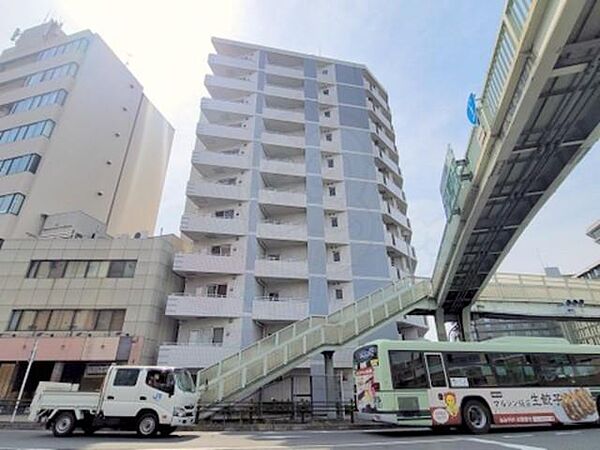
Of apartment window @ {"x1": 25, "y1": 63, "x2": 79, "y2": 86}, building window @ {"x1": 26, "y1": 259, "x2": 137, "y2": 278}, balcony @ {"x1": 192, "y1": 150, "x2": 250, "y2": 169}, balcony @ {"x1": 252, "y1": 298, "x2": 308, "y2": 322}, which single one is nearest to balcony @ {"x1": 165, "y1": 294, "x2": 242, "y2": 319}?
balcony @ {"x1": 252, "y1": 298, "x2": 308, "y2": 322}

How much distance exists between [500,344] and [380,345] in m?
3.99

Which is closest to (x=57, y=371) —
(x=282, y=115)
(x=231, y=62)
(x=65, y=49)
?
(x=282, y=115)

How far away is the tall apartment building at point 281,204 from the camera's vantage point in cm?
2153

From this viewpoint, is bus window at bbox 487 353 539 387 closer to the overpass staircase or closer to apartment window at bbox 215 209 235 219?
the overpass staircase

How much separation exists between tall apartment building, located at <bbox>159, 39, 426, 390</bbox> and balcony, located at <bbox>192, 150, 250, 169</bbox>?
73 mm

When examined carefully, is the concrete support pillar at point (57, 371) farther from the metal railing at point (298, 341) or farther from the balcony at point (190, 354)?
the metal railing at point (298, 341)

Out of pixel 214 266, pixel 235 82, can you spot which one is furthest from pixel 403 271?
pixel 235 82


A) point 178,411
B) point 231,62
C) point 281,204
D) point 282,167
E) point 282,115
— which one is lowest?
point 178,411

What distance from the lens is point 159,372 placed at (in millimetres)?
10781

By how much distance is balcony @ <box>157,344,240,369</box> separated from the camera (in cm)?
1858

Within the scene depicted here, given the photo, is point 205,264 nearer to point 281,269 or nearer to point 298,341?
point 281,269

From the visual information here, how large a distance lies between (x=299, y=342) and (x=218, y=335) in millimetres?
7482

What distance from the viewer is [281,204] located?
2548 centimetres

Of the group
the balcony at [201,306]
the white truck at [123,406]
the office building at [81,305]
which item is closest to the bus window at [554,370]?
the white truck at [123,406]
